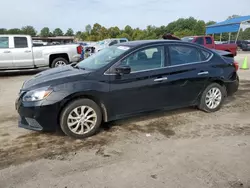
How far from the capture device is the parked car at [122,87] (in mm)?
3975

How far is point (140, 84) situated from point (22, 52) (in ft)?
26.9

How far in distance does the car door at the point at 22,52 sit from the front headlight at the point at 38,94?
7.67 meters

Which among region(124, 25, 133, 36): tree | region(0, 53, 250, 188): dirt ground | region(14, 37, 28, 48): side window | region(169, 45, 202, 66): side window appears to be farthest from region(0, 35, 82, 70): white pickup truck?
region(124, 25, 133, 36): tree

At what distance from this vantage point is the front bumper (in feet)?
12.7

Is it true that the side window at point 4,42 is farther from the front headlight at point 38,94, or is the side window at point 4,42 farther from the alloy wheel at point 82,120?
the alloy wheel at point 82,120

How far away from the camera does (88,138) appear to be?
13.7 feet

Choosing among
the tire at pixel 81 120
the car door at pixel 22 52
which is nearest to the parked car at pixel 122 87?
the tire at pixel 81 120

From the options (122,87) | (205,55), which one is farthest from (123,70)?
(205,55)

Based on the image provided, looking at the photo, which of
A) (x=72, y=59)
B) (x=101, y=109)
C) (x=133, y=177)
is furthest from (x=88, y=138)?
(x=72, y=59)

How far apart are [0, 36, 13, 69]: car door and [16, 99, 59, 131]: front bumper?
7651 millimetres

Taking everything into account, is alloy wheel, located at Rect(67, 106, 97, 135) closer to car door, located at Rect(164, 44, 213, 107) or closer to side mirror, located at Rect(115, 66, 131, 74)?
side mirror, located at Rect(115, 66, 131, 74)

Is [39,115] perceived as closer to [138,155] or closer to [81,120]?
[81,120]

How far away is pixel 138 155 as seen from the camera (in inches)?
140

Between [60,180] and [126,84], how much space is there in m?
1.96
